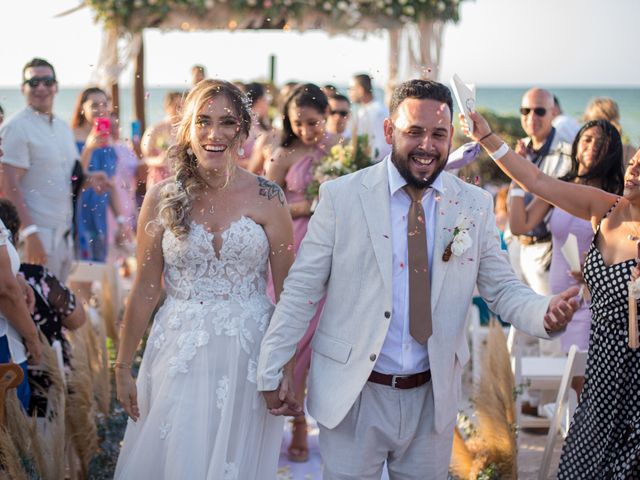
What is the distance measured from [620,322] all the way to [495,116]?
784 inches

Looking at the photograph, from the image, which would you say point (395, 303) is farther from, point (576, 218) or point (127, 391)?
point (576, 218)

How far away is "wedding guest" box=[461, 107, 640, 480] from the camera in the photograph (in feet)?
10.8

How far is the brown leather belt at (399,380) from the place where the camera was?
128 inches

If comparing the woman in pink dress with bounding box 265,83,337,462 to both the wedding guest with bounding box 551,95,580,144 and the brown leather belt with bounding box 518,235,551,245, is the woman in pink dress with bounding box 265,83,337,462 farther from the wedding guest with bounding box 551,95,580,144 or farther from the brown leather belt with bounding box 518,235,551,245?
the wedding guest with bounding box 551,95,580,144

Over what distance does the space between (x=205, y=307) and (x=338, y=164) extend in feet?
6.80

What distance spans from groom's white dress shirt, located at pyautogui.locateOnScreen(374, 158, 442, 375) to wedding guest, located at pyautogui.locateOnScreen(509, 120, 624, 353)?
1659 millimetres

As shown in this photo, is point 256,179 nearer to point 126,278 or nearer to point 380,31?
point 126,278

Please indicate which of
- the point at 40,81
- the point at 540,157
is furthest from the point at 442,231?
the point at 40,81

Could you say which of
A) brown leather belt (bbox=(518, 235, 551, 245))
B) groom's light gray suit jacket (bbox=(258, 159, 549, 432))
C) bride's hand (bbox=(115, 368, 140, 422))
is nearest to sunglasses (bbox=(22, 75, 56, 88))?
bride's hand (bbox=(115, 368, 140, 422))

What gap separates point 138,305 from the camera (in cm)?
371

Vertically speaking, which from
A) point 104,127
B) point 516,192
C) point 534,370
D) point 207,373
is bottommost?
point 534,370

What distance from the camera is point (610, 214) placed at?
3.56 metres

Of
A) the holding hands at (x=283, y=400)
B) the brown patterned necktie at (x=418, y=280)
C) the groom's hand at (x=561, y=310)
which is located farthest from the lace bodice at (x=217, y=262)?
the groom's hand at (x=561, y=310)

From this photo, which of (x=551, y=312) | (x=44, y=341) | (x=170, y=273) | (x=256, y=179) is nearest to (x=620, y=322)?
(x=551, y=312)
